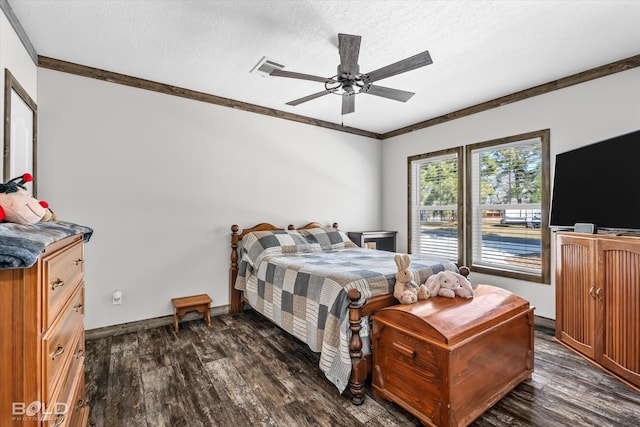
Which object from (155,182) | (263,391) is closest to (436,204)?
(263,391)

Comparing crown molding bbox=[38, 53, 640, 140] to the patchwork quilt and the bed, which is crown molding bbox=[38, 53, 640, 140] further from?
the patchwork quilt

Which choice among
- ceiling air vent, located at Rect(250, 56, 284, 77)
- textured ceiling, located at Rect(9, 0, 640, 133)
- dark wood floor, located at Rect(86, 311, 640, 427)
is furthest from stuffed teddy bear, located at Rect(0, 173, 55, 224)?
ceiling air vent, located at Rect(250, 56, 284, 77)

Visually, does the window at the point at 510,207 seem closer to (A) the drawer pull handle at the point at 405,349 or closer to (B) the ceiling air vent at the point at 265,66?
(A) the drawer pull handle at the point at 405,349

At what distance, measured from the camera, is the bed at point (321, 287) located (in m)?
2.07

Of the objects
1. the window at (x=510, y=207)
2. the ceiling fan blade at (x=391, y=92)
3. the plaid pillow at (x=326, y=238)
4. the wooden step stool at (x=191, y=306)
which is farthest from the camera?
the plaid pillow at (x=326, y=238)

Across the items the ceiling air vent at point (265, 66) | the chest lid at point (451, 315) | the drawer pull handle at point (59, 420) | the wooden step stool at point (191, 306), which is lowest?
the wooden step stool at point (191, 306)

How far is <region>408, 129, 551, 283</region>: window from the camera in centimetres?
347

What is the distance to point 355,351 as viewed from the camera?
2.04m

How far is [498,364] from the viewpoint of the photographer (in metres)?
1.96

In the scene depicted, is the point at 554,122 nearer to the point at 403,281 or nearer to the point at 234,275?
the point at 403,281

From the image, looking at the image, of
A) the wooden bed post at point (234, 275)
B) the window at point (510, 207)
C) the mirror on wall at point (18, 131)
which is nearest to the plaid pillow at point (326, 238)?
the wooden bed post at point (234, 275)

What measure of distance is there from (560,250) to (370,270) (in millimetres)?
1860

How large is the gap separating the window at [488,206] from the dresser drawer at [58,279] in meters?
4.15

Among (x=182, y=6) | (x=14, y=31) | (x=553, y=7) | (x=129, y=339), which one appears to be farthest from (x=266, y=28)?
(x=129, y=339)
